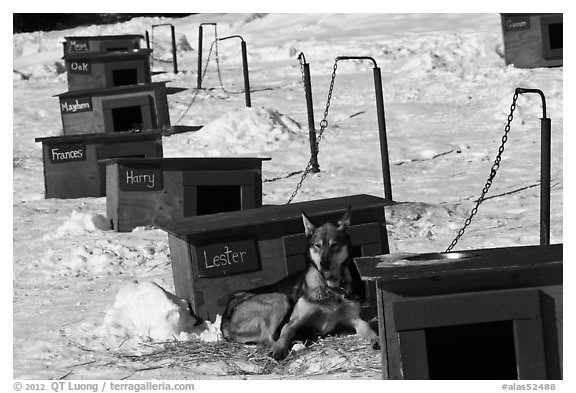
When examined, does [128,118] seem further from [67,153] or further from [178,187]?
[178,187]

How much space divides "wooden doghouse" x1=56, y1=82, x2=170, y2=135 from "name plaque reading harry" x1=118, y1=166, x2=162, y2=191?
654cm

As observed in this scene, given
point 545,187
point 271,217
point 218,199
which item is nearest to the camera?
point 271,217

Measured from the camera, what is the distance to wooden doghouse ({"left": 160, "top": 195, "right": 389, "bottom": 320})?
876 cm

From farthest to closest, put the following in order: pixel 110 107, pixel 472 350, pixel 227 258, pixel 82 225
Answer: pixel 110 107
pixel 82 225
pixel 227 258
pixel 472 350

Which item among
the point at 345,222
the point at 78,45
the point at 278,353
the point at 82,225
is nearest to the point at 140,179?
the point at 82,225

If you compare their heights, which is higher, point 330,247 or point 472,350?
point 330,247

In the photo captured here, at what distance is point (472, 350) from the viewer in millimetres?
7535

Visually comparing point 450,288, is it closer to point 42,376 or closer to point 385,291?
point 385,291

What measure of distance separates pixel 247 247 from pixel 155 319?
926mm

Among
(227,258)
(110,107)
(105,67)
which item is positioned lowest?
(227,258)

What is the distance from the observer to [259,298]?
27.8ft

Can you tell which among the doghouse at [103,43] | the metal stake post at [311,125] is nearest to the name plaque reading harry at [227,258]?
the metal stake post at [311,125]

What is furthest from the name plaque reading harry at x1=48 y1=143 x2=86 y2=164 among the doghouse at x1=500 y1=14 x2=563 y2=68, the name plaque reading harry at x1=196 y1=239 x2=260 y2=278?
the doghouse at x1=500 y1=14 x2=563 y2=68

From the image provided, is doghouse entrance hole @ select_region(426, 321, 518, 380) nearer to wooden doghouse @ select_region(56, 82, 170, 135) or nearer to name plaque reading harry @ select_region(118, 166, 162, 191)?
name plaque reading harry @ select_region(118, 166, 162, 191)
